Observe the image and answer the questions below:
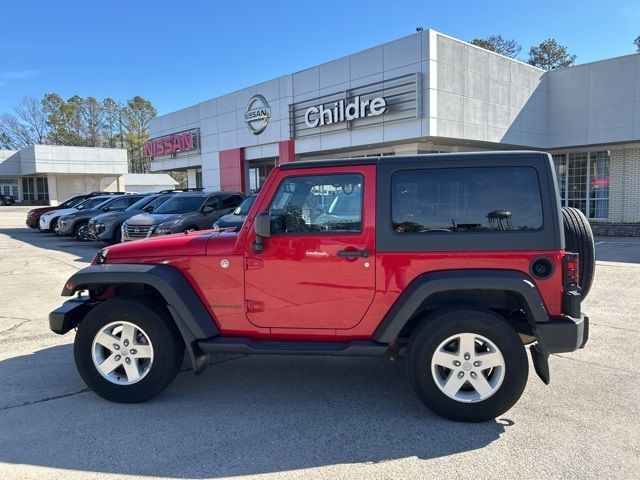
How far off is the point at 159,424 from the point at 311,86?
1787cm

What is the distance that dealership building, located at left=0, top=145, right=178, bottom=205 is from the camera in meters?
52.8

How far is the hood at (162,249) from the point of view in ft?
13.3

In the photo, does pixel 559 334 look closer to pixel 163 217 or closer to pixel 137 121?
pixel 163 217

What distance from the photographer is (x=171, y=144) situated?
30266mm

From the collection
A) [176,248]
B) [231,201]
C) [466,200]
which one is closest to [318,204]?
[466,200]

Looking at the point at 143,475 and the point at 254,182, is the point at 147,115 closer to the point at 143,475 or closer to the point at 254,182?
the point at 254,182

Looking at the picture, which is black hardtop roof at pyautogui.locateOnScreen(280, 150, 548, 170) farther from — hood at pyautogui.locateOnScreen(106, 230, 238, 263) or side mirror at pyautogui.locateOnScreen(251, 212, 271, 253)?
hood at pyautogui.locateOnScreen(106, 230, 238, 263)

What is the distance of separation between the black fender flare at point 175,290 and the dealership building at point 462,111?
13122mm

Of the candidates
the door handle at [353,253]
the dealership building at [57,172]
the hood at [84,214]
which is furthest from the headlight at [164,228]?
the dealership building at [57,172]

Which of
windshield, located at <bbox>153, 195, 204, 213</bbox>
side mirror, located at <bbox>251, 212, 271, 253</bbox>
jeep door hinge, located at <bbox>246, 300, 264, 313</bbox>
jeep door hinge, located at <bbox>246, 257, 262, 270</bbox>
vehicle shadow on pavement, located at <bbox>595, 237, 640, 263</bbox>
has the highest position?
windshield, located at <bbox>153, 195, 204, 213</bbox>

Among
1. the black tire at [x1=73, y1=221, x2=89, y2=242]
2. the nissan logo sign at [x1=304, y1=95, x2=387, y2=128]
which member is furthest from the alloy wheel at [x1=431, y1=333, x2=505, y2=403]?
the black tire at [x1=73, y1=221, x2=89, y2=242]

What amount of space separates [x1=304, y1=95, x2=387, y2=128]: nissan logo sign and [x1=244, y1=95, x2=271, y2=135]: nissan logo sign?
2.90 m

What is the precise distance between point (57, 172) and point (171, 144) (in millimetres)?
29881

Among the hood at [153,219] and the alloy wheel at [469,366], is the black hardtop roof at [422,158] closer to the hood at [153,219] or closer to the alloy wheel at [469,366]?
the alloy wheel at [469,366]
